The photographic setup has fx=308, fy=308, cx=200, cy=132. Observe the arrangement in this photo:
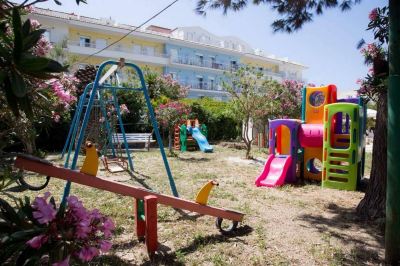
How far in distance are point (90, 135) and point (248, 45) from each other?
37.7 metres

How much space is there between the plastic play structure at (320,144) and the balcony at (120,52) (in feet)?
72.7

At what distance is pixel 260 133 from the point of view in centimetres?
1402

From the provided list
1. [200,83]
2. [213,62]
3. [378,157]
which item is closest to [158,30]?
[213,62]

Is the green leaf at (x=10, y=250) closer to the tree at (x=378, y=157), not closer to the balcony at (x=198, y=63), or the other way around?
the tree at (x=378, y=157)

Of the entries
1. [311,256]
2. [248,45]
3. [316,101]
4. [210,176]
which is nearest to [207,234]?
[311,256]

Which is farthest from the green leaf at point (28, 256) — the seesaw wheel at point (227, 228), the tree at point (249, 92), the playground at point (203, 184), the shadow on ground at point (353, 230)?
the tree at point (249, 92)

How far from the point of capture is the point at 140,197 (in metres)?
3.14

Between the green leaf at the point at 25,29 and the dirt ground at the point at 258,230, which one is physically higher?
the green leaf at the point at 25,29

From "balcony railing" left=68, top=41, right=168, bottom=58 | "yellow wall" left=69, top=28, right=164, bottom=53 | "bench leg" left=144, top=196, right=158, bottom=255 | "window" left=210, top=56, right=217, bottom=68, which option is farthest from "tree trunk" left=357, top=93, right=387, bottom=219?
"window" left=210, top=56, right=217, bottom=68

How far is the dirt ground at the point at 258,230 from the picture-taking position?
2928mm

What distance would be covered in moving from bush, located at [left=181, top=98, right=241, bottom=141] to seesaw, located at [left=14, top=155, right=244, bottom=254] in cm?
1312

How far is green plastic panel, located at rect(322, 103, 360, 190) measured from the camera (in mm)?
5879

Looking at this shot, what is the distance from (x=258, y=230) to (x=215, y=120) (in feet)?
45.9

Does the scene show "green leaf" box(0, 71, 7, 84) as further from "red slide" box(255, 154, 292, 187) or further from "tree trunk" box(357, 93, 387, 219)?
"red slide" box(255, 154, 292, 187)
